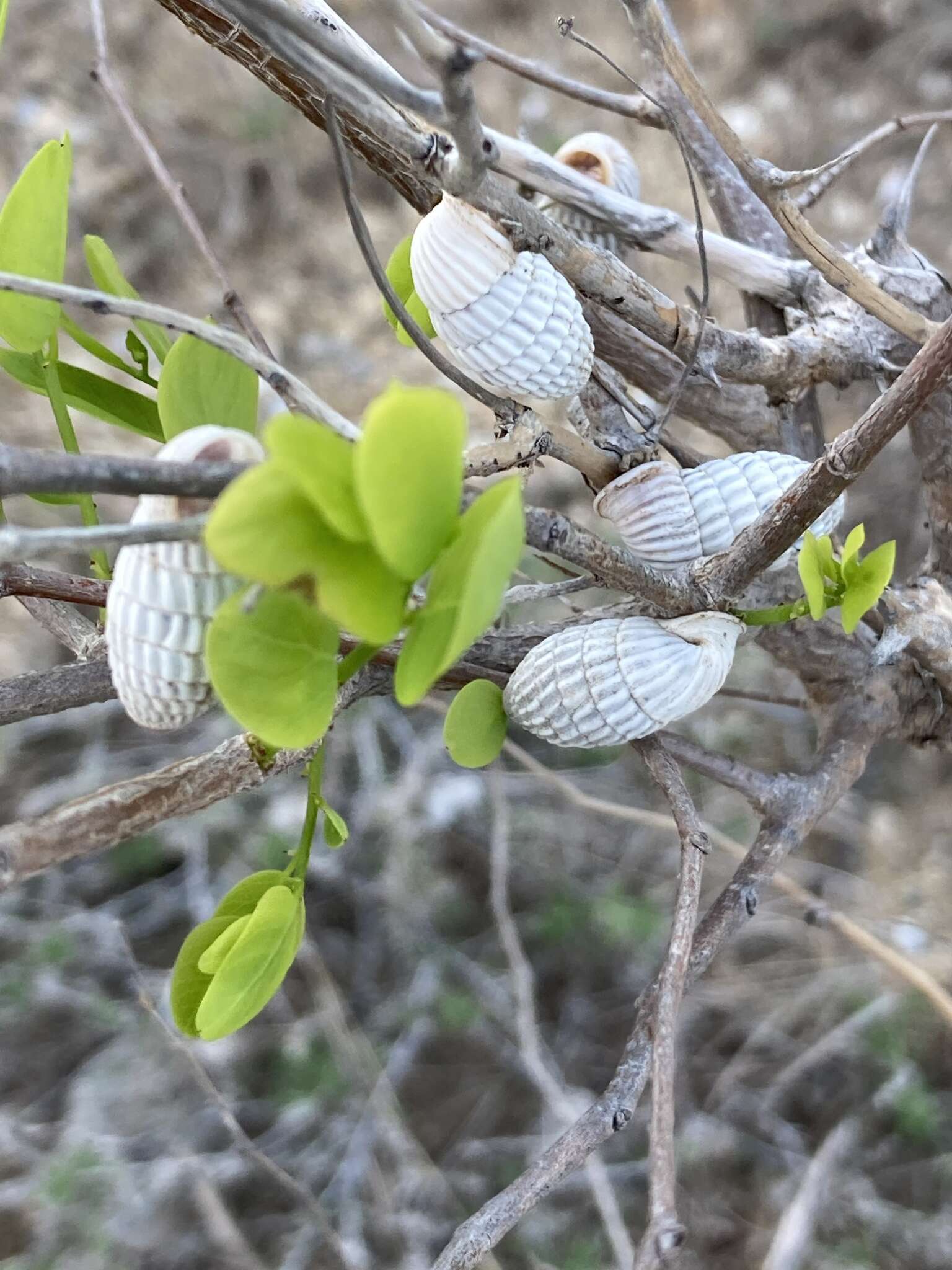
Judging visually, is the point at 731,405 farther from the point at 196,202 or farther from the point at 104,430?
the point at 196,202

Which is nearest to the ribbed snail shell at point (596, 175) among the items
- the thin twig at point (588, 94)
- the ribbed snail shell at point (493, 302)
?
the thin twig at point (588, 94)

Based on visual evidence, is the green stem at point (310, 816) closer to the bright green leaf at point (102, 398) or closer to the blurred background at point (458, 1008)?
the bright green leaf at point (102, 398)

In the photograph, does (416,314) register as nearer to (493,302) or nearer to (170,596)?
(493,302)

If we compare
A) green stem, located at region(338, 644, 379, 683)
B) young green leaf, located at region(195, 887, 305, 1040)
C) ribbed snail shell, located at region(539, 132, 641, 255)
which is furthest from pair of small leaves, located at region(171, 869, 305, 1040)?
ribbed snail shell, located at region(539, 132, 641, 255)

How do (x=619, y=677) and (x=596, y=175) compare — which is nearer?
(x=619, y=677)

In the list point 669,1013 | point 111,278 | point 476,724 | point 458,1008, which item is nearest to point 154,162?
point 111,278

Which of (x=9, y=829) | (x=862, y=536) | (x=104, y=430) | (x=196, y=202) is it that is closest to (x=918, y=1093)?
(x=862, y=536)
